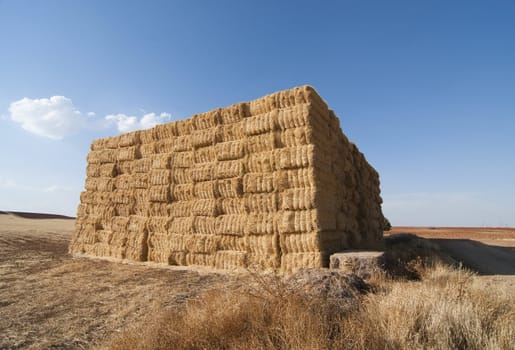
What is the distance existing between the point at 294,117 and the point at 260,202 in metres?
2.97

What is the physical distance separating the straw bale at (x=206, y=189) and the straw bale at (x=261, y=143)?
192 cm

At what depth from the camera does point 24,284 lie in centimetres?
852

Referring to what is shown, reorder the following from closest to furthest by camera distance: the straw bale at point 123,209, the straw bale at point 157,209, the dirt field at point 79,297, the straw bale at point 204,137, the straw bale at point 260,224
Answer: the dirt field at point 79,297, the straw bale at point 260,224, the straw bale at point 204,137, the straw bale at point 157,209, the straw bale at point 123,209

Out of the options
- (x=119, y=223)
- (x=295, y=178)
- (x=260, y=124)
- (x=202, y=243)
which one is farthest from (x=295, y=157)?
(x=119, y=223)

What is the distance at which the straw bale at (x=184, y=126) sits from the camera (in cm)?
1246

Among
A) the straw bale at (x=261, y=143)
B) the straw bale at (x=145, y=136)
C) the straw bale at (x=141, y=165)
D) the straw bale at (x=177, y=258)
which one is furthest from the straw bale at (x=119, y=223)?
the straw bale at (x=261, y=143)

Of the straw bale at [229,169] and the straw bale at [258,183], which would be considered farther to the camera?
the straw bale at [229,169]

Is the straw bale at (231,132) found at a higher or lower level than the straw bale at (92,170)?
higher

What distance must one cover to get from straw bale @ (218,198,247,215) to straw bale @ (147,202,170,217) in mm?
2940

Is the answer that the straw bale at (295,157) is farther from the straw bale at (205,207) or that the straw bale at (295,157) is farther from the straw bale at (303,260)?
the straw bale at (205,207)

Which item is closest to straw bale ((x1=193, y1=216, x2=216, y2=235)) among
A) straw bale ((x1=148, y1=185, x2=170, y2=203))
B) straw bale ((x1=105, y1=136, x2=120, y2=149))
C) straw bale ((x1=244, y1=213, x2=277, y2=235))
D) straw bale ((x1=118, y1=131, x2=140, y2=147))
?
straw bale ((x1=244, y1=213, x2=277, y2=235))

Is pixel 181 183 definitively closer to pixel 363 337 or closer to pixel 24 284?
pixel 24 284

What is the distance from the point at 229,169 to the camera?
10.8 m

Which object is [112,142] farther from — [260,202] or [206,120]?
[260,202]
